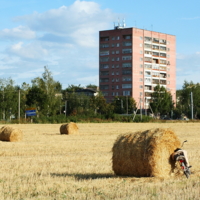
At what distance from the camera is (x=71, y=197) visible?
9609 mm

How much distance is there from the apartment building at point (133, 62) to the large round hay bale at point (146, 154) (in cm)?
11496

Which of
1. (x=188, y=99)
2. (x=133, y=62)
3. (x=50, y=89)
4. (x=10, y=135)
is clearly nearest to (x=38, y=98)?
(x=50, y=89)

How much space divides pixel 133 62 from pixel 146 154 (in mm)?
117885

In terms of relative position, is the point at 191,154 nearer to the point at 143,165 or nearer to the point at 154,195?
the point at 143,165

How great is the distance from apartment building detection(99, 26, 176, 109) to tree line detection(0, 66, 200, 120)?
17.6ft

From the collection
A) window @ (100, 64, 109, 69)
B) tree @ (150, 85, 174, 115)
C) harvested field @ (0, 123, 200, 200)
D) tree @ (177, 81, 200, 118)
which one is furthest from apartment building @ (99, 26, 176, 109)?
harvested field @ (0, 123, 200, 200)

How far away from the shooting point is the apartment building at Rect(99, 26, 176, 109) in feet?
424

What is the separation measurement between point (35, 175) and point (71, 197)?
3667 mm

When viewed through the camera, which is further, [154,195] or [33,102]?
[33,102]

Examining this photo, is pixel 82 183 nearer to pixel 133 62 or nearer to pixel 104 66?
pixel 133 62

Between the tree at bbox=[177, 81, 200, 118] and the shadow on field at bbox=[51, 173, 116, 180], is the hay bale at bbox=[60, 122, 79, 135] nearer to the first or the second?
the shadow on field at bbox=[51, 173, 116, 180]

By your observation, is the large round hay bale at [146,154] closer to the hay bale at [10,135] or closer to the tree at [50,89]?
the hay bale at [10,135]

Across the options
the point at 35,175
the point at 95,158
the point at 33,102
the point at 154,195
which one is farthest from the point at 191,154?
the point at 33,102

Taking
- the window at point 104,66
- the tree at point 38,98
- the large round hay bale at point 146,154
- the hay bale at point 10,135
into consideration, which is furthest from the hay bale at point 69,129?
the window at point 104,66
